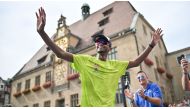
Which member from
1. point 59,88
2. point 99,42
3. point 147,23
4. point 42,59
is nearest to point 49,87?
point 59,88

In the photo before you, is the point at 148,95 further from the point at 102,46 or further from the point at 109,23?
the point at 109,23

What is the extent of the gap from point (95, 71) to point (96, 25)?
2324 centimetres

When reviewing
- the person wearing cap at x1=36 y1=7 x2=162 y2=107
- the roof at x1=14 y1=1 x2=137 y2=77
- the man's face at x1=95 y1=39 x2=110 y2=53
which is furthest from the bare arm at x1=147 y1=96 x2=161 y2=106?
the roof at x1=14 y1=1 x2=137 y2=77

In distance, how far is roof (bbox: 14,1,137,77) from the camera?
75.5 ft

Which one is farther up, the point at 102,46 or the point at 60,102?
the point at 102,46

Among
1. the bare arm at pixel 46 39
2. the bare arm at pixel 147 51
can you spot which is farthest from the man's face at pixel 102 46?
the bare arm at pixel 147 51

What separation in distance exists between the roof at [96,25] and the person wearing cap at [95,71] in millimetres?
18814

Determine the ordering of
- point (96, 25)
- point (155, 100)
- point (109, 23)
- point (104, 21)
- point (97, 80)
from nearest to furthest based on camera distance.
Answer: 1. point (97, 80)
2. point (155, 100)
3. point (109, 23)
4. point (104, 21)
5. point (96, 25)

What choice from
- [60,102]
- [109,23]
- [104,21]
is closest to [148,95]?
[60,102]

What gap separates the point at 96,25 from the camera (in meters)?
26.1

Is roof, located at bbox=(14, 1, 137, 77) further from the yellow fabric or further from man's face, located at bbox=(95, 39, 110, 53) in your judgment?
the yellow fabric

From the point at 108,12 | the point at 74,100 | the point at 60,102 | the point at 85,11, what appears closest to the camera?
the point at 74,100

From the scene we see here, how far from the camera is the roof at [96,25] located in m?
23.0

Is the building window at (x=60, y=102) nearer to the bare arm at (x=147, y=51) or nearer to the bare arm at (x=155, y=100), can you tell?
the bare arm at (x=155, y=100)
